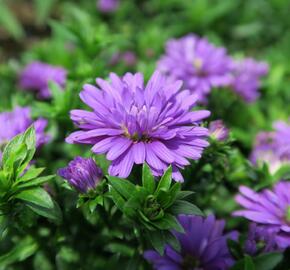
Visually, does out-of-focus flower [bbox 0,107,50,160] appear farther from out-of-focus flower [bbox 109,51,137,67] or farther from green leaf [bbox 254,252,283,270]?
out-of-focus flower [bbox 109,51,137,67]

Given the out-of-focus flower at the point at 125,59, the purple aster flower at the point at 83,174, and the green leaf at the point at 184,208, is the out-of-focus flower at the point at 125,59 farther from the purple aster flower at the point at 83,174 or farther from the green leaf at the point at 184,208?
the green leaf at the point at 184,208

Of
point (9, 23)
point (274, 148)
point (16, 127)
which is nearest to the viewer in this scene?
point (16, 127)

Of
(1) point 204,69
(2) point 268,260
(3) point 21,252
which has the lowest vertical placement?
(2) point 268,260

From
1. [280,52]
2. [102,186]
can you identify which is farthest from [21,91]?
[280,52]

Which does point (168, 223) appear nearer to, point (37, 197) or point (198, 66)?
point (37, 197)

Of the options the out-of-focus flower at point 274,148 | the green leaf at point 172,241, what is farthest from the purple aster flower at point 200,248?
the out-of-focus flower at point 274,148

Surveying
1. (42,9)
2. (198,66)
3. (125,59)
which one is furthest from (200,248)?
(42,9)

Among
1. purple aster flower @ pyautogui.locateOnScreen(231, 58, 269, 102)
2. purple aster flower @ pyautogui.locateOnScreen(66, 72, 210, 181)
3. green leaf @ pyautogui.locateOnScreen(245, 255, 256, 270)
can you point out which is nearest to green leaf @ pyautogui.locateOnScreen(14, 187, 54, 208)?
purple aster flower @ pyautogui.locateOnScreen(66, 72, 210, 181)
